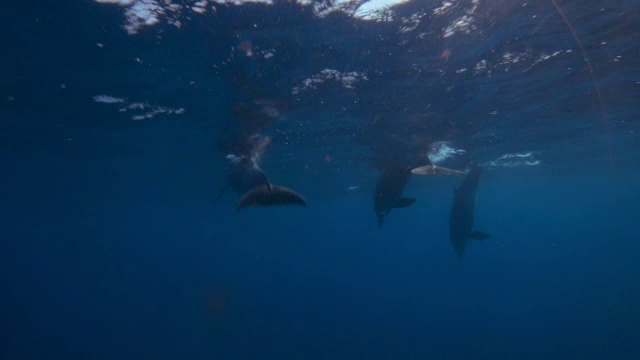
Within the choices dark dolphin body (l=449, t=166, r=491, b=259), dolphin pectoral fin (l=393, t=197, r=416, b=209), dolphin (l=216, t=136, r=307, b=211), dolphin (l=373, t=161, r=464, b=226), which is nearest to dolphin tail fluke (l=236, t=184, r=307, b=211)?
dolphin (l=216, t=136, r=307, b=211)

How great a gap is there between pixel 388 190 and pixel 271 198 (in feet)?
16.4

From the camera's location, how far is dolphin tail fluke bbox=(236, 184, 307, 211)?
6.75 m

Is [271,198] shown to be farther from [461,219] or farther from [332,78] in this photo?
[461,219]

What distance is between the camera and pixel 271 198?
22.5 feet

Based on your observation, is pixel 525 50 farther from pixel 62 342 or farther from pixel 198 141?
pixel 62 342

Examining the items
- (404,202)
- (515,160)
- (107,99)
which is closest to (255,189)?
(404,202)

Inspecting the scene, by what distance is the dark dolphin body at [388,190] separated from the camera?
10641 millimetres

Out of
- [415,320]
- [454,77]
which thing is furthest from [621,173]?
[454,77]

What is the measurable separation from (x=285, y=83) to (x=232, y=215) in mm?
51354

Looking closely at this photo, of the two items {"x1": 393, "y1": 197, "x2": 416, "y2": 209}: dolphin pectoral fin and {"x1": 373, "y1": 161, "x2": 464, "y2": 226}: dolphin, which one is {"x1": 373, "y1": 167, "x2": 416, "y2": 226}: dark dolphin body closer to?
{"x1": 373, "y1": 161, "x2": 464, "y2": 226}: dolphin

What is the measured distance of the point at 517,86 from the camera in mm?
13414

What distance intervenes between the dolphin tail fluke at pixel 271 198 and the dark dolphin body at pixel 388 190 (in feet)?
13.7

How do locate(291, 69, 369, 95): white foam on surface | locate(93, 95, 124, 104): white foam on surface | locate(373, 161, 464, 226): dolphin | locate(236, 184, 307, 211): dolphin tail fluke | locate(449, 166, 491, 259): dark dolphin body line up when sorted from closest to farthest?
1. locate(236, 184, 307, 211): dolphin tail fluke
2. locate(373, 161, 464, 226): dolphin
3. locate(449, 166, 491, 259): dark dolphin body
4. locate(291, 69, 369, 95): white foam on surface
5. locate(93, 95, 124, 104): white foam on surface

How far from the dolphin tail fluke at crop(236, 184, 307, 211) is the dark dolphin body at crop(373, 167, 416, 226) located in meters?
4.19
